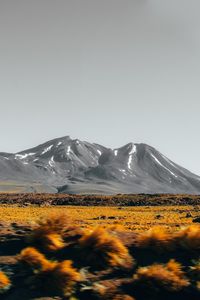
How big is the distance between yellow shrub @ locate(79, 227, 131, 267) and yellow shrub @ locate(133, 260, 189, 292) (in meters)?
0.95

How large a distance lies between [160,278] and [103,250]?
2.22 metres

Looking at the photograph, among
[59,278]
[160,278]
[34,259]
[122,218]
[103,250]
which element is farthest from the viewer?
[122,218]

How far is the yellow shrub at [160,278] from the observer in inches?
647

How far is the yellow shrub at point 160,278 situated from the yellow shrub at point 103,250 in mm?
954

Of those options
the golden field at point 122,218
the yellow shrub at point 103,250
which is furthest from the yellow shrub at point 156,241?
the golden field at point 122,218

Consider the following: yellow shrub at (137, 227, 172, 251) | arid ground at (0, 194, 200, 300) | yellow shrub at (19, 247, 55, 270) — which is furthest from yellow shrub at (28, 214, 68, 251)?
yellow shrub at (137, 227, 172, 251)

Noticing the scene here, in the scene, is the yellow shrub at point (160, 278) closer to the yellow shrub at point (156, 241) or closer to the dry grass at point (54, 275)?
the yellow shrub at point (156, 241)

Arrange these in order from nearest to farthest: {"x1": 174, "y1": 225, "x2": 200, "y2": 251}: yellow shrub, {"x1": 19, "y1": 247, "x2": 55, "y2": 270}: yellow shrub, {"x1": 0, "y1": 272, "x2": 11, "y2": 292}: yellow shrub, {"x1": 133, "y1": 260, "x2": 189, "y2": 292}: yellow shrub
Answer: {"x1": 0, "y1": 272, "x2": 11, "y2": 292}: yellow shrub < {"x1": 133, "y1": 260, "x2": 189, "y2": 292}: yellow shrub < {"x1": 19, "y1": 247, "x2": 55, "y2": 270}: yellow shrub < {"x1": 174, "y1": 225, "x2": 200, "y2": 251}: yellow shrub

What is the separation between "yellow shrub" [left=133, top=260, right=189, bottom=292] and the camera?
53.9ft

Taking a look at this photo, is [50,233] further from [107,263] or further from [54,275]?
[54,275]

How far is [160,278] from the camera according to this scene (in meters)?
16.5

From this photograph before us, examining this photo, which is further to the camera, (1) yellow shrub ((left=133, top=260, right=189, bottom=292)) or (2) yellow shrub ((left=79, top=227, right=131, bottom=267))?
(2) yellow shrub ((left=79, top=227, right=131, bottom=267))

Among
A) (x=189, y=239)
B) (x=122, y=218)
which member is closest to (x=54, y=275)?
(x=189, y=239)

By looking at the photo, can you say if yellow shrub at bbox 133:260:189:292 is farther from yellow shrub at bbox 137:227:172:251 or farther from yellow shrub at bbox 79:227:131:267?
yellow shrub at bbox 137:227:172:251
